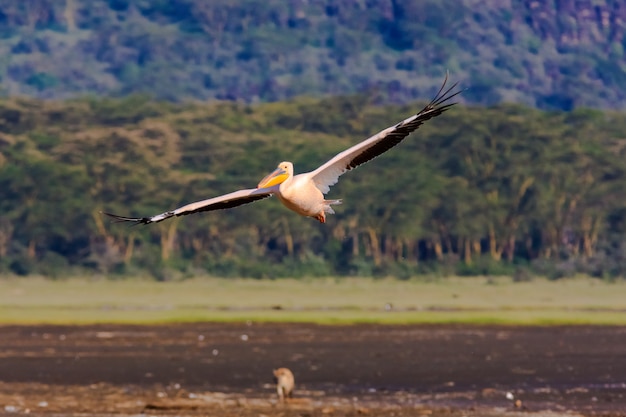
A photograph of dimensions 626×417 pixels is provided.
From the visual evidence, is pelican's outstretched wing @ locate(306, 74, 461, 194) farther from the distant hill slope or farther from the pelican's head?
the distant hill slope

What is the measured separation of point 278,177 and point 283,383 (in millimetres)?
7594

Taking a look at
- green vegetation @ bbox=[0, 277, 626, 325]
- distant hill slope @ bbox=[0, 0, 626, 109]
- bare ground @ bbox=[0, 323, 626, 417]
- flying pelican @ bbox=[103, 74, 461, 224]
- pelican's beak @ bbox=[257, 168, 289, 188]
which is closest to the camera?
flying pelican @ bbox=[103, 74, 461, 224]

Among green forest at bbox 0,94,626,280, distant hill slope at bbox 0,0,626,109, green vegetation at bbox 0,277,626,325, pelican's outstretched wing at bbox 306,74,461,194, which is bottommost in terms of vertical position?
green vegetation at bbox 0,277,626,325

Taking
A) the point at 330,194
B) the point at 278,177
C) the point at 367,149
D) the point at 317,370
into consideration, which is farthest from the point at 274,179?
the point at 330,194

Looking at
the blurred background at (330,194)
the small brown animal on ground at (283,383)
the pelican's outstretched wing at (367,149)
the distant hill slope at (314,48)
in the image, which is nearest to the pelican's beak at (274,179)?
the pelican's outstretched wing at (367,149)

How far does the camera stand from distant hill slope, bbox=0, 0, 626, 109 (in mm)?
156625

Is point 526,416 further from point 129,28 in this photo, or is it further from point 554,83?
point 129,28

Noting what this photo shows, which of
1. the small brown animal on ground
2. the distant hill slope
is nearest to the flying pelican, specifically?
the small brown animal on ground

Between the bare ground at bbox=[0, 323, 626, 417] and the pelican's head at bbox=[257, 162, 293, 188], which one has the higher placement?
the pelican's head at bbox=[257, 162, 293, 188]

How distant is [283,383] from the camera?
22703 millimetres

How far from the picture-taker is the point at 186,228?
2670 inches

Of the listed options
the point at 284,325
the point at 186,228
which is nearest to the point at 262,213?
the point at 186,228

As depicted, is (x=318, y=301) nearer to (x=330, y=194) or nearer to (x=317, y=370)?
(x=330, y=194)

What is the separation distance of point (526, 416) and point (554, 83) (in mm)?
139558
